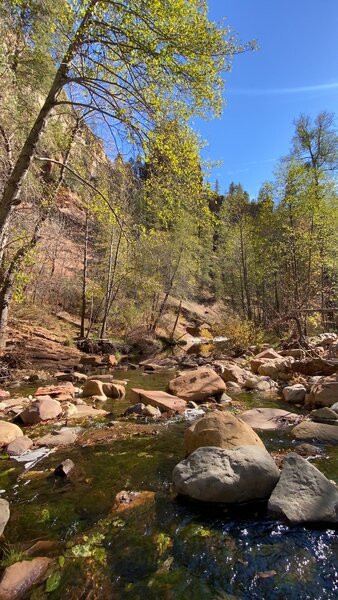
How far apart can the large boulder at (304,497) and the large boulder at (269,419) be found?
2.66 metres

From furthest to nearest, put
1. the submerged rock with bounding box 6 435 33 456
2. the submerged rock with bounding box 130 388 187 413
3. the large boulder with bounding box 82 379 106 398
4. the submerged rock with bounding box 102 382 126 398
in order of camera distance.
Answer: the submerged rock with bounding box 102 382 126 398, the large boulder with bounding box 82 379 106 398, the submerged rock with bounding box 130 388 187 413, the submerged rock with bounding box 6 435 33 456

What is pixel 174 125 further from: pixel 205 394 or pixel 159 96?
pixel 205 394

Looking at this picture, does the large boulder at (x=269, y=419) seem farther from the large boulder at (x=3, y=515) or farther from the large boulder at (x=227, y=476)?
the large boulder at (x=3, y=515)

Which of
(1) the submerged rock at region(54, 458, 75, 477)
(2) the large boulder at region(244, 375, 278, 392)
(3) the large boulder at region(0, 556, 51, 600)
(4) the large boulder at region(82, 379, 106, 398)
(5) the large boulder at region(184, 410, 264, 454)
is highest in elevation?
(5) the large boulder at region(184, 410, 264, 454)

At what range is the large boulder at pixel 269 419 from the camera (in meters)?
6.34

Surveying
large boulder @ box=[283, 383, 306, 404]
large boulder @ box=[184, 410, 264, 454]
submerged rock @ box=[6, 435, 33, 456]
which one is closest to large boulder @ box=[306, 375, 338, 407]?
large boulder @ box=[283, 383, 306, 404]

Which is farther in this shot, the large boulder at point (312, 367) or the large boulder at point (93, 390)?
the large boulder at point (312, 367)

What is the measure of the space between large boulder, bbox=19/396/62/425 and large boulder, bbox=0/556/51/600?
4.05 meters

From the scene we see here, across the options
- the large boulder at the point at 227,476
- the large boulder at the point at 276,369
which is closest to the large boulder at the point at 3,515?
the large boulder at the point at 227,476

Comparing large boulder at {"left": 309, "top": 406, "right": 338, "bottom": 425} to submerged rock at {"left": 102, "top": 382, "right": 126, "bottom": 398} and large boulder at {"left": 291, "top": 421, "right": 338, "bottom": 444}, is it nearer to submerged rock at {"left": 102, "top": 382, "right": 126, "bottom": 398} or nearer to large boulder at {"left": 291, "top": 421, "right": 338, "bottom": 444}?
large boulder at {"left": 291, "top": 421, "right": 338, "bottom": 444}

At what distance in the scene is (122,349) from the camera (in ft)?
65.6

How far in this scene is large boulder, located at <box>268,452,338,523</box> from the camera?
3.25 m

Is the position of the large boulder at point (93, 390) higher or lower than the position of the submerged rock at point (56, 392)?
→ higher

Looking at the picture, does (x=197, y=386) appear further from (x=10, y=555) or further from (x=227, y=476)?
(x=10, y=555)
